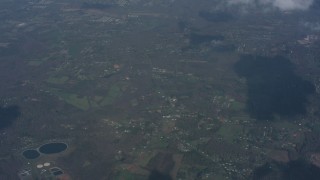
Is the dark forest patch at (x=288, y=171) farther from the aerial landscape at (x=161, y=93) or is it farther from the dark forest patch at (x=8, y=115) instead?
the dark forest patch at (x=8, y=115)

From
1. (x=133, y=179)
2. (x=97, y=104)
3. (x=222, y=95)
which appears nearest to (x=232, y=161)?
(x=133, y=179)

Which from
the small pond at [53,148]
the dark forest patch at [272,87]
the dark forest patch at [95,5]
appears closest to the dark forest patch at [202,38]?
the dark forest patch at [272,87]

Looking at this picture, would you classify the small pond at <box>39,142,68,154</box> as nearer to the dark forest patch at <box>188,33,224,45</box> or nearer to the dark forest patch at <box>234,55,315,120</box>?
the dark forest patch at <box>234,55,315,120</box>

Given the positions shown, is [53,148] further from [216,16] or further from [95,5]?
[95,5]

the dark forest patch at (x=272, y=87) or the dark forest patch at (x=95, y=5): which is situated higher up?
the dark forest patch at (x=95, y=5)

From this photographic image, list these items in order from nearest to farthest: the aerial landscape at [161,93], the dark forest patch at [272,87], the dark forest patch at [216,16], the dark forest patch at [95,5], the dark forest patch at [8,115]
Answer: the aerial landscape at [161,93] → the dark forest patch at [8,115] → the dark forest patch at [272,87] → the dark forest patch at [216,16] → the dark forest patch at [95,5]

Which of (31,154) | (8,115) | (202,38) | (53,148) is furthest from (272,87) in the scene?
(8,115)
